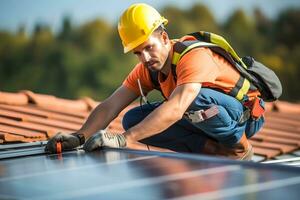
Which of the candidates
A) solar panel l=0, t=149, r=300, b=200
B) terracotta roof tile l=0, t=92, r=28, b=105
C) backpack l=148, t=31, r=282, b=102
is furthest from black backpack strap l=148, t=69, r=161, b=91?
terracotta roof tile l=0, t=92, r=28, b=105

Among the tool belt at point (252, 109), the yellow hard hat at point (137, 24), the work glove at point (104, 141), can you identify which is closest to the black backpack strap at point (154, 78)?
the yellow hard hat at point (137, 24)

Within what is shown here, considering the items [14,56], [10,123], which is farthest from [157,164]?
[14,56]

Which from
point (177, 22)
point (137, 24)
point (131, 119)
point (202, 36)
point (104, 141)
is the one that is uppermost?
point (177, 22)

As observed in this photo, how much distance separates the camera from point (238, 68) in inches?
192

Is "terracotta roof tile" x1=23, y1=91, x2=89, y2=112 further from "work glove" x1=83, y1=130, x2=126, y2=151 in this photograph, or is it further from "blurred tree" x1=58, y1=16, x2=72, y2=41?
"blurred tree" x1=58, y1=16, x2=72, y2=41

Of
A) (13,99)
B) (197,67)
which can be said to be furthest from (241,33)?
(197,67)

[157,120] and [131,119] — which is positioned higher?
[131,119]

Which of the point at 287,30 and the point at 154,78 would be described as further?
the point at 287,30

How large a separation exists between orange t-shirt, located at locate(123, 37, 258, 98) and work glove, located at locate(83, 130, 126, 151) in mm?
470

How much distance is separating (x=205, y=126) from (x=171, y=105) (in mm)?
673

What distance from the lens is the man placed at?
171 inches

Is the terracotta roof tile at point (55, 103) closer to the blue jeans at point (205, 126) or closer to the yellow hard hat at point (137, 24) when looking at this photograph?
the blue jeans at point (205, 126)

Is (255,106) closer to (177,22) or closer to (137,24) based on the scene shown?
(137,24)

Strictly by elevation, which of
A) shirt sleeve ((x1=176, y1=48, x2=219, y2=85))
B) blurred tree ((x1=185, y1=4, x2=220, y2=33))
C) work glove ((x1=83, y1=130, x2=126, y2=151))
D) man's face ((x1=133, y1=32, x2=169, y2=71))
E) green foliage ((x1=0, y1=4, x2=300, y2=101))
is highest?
blurred tree ((x1=185, y1=4, x2=220, y2=33))
